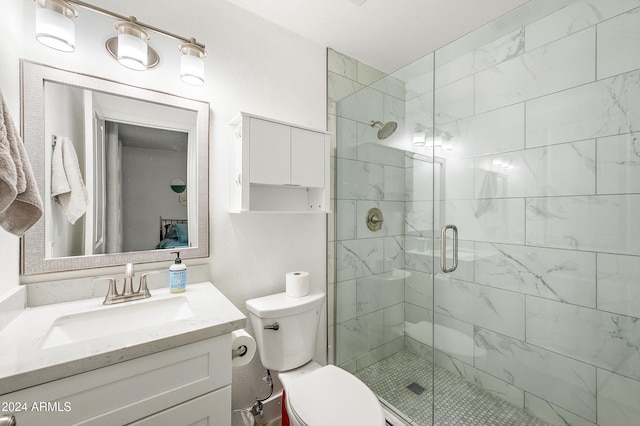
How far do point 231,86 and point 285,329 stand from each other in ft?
4.40

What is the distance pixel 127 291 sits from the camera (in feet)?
3.68

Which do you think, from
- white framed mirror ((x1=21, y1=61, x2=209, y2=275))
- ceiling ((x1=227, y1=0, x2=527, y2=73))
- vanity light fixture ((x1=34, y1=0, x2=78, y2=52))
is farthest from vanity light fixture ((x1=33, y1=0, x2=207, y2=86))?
ceiling ((x1=227, y1=0, x2=527, y2=73))

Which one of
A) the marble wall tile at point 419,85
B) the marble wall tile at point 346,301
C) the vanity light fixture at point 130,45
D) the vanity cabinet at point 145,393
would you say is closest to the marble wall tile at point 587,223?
the marble wall tile at point 419,85

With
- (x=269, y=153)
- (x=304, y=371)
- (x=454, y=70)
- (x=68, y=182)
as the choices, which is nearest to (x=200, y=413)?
(x=304, y=371)

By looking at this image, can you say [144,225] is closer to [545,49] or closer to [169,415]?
[169,415]

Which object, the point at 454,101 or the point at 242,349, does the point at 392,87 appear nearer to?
the point at 454,101

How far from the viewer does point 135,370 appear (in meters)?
0.77

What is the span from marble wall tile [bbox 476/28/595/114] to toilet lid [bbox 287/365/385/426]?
1.68m

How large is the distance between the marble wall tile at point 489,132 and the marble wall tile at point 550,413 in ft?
4.42

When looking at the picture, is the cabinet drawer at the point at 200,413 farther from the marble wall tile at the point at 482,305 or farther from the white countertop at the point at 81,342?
the marble wall tile at the point at 482,305

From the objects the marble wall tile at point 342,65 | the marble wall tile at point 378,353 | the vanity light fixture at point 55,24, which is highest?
the marble wall tile at point 342,65

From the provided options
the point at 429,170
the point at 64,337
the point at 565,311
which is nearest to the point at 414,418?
the point at 565,311

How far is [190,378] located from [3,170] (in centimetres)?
75

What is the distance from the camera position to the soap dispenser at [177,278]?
3.92 feet
